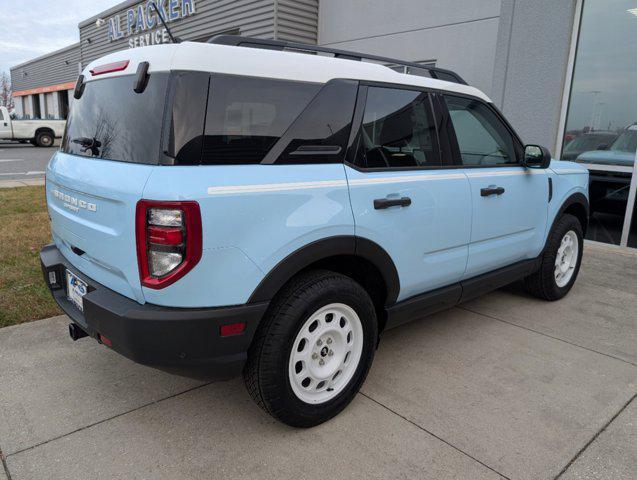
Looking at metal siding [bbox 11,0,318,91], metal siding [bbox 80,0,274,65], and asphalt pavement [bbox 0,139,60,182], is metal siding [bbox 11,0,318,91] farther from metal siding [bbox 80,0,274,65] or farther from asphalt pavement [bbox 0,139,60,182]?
asphalt pavement [bbox 0,139,60,182]

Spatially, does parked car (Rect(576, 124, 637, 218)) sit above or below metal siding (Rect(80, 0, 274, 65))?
below

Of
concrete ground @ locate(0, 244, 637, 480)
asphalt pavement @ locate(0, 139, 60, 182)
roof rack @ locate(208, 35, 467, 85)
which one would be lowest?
concrete ground @ locate(0, 244, 637, 480)

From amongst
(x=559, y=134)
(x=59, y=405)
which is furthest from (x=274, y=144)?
(x=559, y=134)

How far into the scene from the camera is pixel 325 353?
2.63m

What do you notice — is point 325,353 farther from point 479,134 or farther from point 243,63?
point 479,134

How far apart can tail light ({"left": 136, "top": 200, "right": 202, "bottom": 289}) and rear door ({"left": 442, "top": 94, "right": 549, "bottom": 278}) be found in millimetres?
1957

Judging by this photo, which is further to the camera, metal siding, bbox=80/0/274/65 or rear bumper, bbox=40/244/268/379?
metal siding, bbox=80/0/274/65

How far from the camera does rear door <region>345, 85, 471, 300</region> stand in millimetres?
2641

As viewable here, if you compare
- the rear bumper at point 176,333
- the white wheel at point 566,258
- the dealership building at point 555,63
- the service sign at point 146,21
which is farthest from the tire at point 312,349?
the service sign at point 146,21

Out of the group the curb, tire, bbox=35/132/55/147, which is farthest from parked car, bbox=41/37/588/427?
tire, bbox=35/132/55/147

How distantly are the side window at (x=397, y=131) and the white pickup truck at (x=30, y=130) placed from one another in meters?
23.6

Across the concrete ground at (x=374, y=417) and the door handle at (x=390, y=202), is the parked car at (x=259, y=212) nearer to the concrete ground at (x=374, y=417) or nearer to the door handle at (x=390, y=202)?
the door handle at (x=390, y=202)

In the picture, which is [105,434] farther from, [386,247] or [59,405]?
[386,247]

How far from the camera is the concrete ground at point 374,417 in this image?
2303mm
